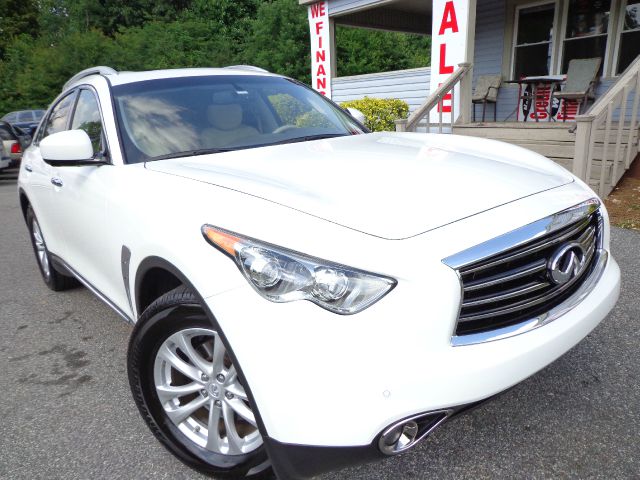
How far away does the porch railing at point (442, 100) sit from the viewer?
7.50m

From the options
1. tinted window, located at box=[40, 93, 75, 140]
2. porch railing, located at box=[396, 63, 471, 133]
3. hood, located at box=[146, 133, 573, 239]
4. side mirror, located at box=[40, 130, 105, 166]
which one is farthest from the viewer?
porch railing, located at box=[396, 63, 471, 133]

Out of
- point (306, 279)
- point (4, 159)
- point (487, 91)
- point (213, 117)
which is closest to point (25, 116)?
point (4, 159)

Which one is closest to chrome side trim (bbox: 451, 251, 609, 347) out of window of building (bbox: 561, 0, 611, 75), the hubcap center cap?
the hubcap center cap

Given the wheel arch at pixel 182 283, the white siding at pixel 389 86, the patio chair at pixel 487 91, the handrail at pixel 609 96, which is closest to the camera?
the wheel arch at pixel 182 283

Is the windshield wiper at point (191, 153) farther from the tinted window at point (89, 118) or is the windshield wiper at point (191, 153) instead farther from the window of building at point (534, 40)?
the window of building at point (534, 40)

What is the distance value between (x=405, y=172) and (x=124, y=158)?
1370 millimetres

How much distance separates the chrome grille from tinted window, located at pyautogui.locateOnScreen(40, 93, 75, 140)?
121 inches

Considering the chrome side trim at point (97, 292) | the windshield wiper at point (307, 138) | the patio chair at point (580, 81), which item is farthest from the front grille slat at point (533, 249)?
the patio chair at point (580, 81)

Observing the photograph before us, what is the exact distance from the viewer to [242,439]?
188cm

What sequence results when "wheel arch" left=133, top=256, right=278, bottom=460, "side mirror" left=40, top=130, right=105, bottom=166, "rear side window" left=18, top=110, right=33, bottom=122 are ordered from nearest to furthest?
1. "wheel arch" left=133, top=256, right=278, bottom=460
2. "side mirror" left=40, top=130, right=105, bottom=166
3. "rear side window" left=18, top=110, right=33, bottom=122

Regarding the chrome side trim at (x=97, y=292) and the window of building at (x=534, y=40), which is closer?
the chrome side trim at (x=97, y=292)

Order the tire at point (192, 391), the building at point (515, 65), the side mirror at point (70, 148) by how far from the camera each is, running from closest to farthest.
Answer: the tire at point (192, 391) → the side mirror at point (70, 148) → the building at point (515, 65)

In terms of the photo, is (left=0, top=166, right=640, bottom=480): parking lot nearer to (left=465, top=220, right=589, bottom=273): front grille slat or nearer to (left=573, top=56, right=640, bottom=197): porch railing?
(left=465, top=220, right=589, bottom=273): front grille slat

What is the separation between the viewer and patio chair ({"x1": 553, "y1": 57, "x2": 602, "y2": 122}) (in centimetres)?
862
